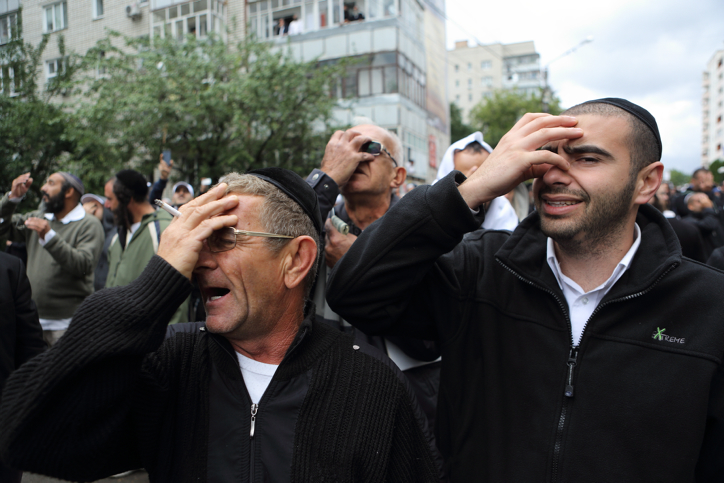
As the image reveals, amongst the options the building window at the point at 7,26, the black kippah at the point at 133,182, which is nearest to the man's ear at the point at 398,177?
the black kippah at the point at 133,182

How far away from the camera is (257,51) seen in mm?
16234

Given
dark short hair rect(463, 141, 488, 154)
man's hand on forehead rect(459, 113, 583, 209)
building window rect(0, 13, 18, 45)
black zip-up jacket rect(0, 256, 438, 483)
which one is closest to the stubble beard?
man's hand on forehead rect(459, 113, 583, 209)

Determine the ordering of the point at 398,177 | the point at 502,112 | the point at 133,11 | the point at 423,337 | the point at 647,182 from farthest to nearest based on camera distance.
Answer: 1. the point at 502,112
2. the point at 133,11
3. the point at 398,177
4. the point at 423,337
5. the point at 647,182

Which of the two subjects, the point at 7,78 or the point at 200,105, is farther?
the point at 200,105

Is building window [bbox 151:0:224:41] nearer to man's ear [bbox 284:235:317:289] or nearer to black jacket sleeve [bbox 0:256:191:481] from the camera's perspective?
man's ear [bbox 284:235:317:289]

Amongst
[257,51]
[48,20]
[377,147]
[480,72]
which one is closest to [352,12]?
[257,51]

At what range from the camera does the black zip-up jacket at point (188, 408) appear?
133 centimetres

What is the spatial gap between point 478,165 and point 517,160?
2.07 m

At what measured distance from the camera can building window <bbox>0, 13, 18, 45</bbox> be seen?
20.5ft

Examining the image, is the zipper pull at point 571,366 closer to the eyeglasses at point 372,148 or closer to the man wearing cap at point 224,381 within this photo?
the man wearing cap at point 224,381

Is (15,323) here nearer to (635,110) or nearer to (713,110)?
(635,110)

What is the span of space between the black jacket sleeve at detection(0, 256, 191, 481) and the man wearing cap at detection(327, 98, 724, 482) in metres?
0.62

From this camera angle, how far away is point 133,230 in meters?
5.01

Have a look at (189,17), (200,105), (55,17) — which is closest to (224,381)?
(55,17)
